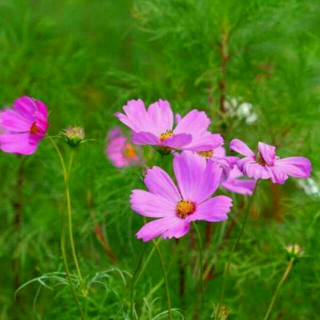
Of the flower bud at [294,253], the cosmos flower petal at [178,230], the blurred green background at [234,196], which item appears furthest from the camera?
the blurred green background at [234,196]

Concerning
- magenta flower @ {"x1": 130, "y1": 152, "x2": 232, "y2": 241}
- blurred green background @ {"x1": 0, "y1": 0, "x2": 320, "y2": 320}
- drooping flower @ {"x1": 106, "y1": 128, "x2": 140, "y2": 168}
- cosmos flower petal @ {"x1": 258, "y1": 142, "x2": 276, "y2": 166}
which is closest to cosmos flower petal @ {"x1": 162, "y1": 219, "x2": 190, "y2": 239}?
magenta flower @ {"x1": 130, "y1": 152, "x2": 232, "y2": 241}

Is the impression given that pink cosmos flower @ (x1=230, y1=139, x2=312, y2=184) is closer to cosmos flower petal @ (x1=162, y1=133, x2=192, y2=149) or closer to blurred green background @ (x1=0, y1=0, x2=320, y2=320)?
cosmos flower petal @ (x1=162, y1=133, x2=192, y2=149)

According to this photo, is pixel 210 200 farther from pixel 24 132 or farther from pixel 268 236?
pixel 268 236

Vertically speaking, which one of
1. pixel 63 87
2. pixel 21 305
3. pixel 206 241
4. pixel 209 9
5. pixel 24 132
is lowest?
pixel 21 305

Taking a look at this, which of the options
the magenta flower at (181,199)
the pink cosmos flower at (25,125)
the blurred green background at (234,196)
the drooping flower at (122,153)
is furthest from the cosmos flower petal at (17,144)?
the drooping flower at (122,153)

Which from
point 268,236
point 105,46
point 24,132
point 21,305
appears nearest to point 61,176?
point 21,305

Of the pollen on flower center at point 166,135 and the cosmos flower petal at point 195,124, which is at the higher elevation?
the cosmos flower petal at point 195,124

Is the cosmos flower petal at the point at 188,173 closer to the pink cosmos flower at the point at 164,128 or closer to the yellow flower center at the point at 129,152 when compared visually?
the pink cosmos flower at the point at 164,128
